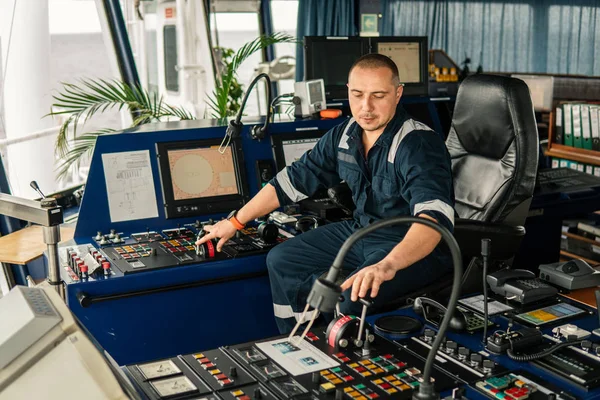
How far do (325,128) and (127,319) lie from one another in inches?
55.5

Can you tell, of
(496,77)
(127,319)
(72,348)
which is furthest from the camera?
(496,77)

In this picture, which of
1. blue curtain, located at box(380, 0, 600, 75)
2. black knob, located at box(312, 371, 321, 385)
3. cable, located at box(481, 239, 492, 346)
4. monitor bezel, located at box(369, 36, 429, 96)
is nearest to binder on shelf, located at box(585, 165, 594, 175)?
monitor bezel, located at box(369, 36, 429, 96)

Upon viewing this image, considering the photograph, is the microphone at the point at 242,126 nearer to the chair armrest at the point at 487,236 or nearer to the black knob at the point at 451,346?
the chair armrest at the point at 487,236

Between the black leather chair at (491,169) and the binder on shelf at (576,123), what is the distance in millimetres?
2198

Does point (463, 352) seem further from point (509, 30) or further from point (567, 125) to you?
point (509, 30)

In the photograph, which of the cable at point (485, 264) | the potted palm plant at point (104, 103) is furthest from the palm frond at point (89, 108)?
the cable at point (485, 264)

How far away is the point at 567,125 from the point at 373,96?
2830 mm

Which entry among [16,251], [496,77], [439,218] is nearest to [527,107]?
[496,77]

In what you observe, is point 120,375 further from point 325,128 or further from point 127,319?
point 325,128

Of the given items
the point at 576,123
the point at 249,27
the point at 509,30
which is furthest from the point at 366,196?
the point at 249,27

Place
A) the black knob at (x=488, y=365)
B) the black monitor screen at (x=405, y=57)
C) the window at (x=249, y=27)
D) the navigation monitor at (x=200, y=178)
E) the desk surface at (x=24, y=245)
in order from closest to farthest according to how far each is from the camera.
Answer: the black knob at (x=488, y=365), the navigation monitor at (x=200, y=178), the desk surface at (x=24, y=245), the black monitor screen at (x=405, y=57), the window at (x=249, y=27)

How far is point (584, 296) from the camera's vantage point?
2.43 metres

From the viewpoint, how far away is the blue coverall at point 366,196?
2.51 metres

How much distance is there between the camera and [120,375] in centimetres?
155
